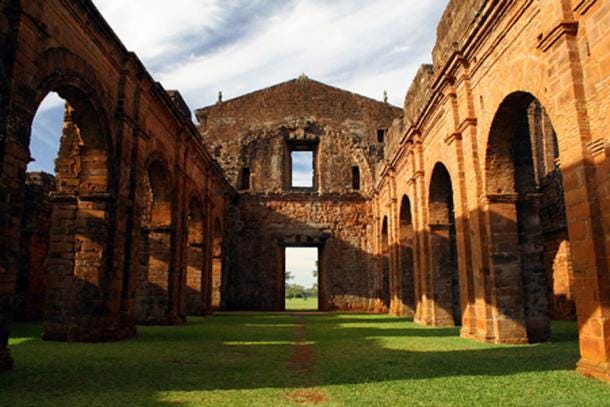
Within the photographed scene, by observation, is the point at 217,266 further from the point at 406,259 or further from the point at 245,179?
the point at 406,259

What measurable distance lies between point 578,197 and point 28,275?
1380 centimetres

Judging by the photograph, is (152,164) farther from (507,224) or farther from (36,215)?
(507,224)

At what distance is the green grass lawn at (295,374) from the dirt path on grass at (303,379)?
11 millimetres

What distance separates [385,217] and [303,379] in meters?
13.9

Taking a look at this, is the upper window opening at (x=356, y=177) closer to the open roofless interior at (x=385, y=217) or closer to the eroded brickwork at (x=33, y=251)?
the open roofless interior at (x=385, y=217)

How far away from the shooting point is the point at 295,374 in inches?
204

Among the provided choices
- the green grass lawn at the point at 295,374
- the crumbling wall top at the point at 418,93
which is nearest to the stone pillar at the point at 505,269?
the green grass lawn at the point at 295,374

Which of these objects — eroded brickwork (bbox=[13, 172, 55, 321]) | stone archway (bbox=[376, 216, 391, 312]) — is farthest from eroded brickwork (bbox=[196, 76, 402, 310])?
eroded brickwork (bbox=[13, 172, 55, 321])

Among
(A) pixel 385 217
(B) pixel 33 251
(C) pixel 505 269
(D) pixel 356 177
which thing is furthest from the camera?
(D) pixel 356 177

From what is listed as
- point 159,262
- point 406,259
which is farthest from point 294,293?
point 159,262

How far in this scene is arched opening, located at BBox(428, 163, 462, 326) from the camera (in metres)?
11.9

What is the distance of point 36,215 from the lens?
1404 centimetres

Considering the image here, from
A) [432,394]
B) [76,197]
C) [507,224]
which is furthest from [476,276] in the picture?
[76,197]

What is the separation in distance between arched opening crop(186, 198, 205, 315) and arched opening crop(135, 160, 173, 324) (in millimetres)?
2957
